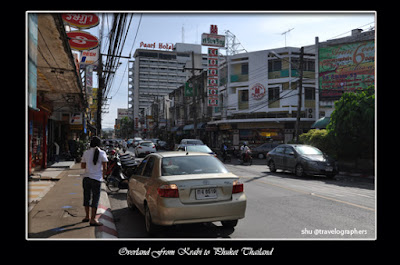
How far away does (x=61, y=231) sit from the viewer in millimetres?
5625

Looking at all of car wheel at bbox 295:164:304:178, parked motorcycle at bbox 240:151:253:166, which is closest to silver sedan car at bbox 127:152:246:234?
car wheel at bbox 295:164:304:178

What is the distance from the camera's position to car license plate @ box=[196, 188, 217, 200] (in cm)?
508

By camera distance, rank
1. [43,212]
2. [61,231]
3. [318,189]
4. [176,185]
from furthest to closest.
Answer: [318,189] → [43,212] → [61,231] → [176,185]

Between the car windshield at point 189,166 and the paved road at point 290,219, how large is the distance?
112 cm

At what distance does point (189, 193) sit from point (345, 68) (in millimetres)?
28997

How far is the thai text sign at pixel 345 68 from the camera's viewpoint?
94.0 feet

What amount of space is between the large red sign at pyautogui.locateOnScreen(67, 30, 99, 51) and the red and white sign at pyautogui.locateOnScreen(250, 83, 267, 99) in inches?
1013

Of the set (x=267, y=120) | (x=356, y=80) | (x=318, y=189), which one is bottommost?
(x=318, y=189)

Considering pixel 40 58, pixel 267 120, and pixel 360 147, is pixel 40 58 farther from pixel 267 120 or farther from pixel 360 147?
pixel 267 120

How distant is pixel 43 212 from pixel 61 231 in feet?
5.66

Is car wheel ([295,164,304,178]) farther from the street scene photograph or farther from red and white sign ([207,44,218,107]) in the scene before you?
red and white sign ([207,44,218,107])

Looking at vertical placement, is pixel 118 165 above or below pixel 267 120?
below

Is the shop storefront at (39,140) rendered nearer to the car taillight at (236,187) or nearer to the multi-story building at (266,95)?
the car taillight at (236,187)
